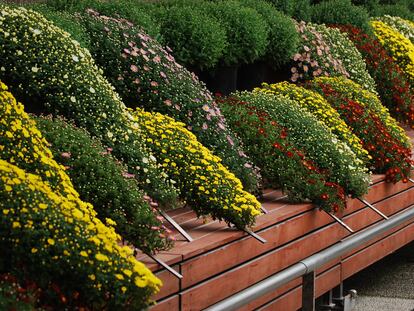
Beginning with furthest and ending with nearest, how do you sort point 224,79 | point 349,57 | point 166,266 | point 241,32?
point 349,57
point 224,79
point 241,32
point 166,266

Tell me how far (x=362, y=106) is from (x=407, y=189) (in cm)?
86

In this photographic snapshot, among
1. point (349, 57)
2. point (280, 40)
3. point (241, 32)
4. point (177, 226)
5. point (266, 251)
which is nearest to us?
point (177, 226)

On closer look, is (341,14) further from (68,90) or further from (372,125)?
(68,90)

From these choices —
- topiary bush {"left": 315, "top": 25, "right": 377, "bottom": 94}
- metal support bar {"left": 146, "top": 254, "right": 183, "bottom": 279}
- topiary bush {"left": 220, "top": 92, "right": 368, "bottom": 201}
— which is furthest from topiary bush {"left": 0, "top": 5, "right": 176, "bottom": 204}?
topiary bush {"left": 315, "top": 25, "right": 377, "bottom": 94}

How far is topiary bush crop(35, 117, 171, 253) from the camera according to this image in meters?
5.09

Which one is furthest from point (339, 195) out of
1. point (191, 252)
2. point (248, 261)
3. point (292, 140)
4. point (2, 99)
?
point (2, 99)

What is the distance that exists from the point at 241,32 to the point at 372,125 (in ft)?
4.75

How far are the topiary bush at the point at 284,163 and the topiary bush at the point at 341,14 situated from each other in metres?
4.93

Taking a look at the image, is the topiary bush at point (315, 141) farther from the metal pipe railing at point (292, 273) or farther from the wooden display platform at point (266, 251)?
the metal pipe railing at point (292, 273)

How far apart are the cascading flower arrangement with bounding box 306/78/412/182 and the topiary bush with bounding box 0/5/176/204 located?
278 cm

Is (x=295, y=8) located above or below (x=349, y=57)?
above

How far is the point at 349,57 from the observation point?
10.6 m

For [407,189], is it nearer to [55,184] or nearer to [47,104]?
[47,104]

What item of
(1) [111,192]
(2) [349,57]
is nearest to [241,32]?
(2) [349,57]
